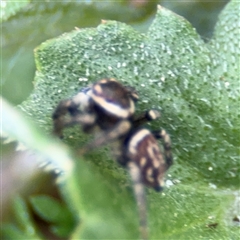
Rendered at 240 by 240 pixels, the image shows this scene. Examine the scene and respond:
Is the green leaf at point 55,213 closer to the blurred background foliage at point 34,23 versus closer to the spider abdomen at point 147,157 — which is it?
the blurred background foliage at point 34,23

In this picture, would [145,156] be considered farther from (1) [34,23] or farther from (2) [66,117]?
(1) [34,23]

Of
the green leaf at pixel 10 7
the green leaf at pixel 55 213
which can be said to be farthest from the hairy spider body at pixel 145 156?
the green leaf at pixel 10 7

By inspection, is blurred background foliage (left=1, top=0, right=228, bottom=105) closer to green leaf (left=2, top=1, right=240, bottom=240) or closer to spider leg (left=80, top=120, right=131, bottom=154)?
green leaf (left=2, top=1, right=240, bottom=240)

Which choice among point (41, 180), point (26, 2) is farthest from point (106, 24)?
point (41, 180)

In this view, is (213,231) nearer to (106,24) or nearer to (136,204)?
(136,204)

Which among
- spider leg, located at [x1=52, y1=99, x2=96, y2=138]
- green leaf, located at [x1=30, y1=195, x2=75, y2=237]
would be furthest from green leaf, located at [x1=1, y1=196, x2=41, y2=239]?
spider leg, located at [x1=52, y1=99, x2=96, y2=138]

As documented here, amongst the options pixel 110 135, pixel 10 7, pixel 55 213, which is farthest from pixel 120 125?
pixel 10 7
